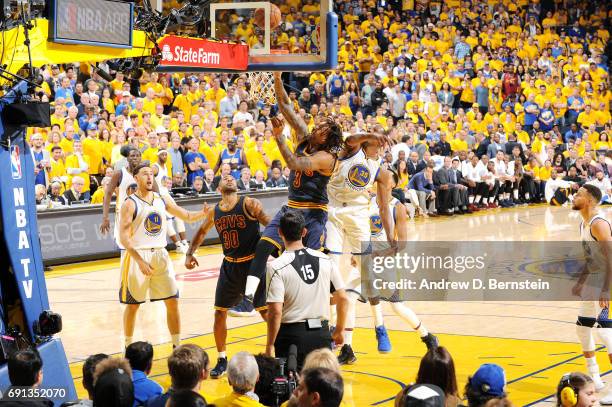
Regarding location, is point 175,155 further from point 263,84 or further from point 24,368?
point 24,368

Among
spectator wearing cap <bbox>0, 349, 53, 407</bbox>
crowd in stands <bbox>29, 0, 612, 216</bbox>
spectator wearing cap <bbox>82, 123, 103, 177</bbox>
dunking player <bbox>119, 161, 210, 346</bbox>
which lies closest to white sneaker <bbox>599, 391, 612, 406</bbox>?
dunking player <bbox>119, 161, 210, 346</bbox>

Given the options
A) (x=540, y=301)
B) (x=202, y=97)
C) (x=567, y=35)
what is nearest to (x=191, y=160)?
(x=202, y=97)

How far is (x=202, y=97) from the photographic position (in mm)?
22656

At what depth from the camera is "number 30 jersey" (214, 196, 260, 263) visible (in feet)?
31.7

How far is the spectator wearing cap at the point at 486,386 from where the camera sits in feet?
18.3

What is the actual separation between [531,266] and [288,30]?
566 cm

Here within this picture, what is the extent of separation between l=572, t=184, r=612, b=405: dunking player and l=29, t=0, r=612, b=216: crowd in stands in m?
4.50

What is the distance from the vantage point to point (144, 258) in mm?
9875

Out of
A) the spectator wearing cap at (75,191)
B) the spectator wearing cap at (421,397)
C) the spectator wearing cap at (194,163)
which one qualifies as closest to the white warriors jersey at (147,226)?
the spectator wearing cap at (421,397)

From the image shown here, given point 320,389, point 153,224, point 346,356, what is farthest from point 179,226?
point 320,389

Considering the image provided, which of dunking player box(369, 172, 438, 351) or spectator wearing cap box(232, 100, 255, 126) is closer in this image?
dunking player box(369, 172, 438, 351)

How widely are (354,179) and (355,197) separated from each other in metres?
0.20

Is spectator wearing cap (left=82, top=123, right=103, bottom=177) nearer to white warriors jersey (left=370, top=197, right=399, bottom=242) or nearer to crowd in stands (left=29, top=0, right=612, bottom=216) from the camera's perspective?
crowd in stands (left=29, top=0, right=612, bottom=216)

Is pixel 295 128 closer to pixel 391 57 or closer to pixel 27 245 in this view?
pixel 27 245
